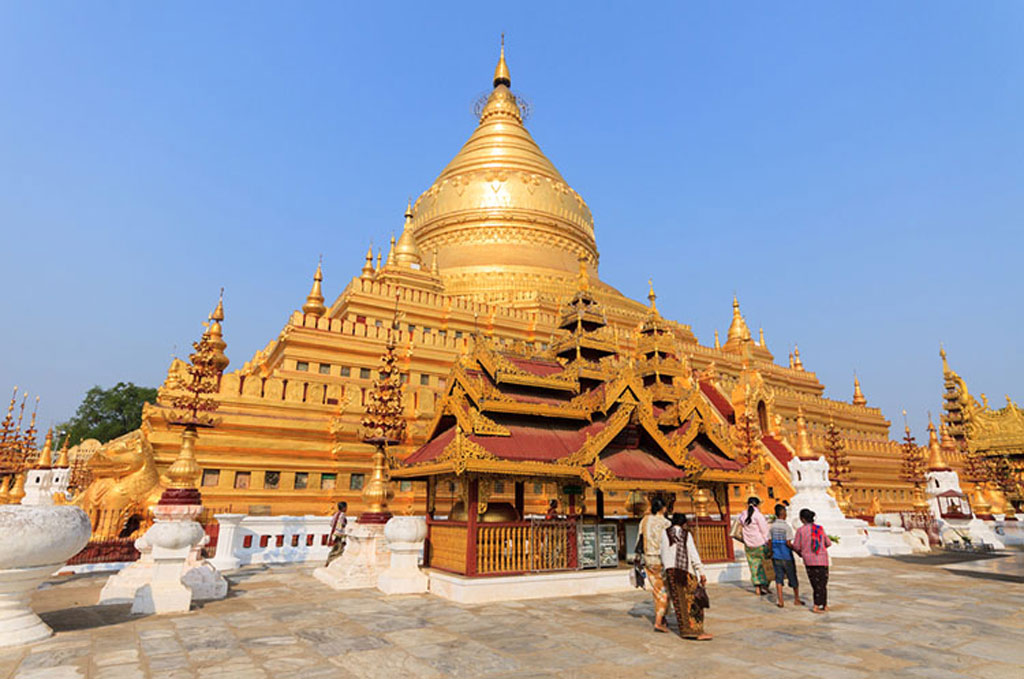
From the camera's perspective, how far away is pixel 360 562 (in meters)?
13.1

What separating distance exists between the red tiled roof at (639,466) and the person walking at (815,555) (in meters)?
3.17

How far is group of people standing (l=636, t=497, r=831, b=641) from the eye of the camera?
317 inches

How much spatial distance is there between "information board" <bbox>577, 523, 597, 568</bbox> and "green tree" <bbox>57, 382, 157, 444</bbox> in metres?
66.8

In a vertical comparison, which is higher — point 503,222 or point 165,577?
point 503,222

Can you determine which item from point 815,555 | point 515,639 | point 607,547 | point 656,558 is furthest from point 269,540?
point 815,555

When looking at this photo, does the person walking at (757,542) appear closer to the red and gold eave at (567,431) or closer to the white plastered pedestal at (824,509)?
the red and gold eave at (567,431)

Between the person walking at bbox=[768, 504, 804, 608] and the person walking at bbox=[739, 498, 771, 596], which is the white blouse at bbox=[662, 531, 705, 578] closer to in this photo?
the person walking at bbox=[768, 504, 804, 608]

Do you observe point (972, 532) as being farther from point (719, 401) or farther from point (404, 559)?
point (404, 559)

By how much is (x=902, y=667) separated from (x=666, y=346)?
14.3m

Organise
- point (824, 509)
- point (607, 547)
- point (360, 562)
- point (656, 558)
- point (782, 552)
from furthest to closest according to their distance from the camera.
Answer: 1. point (824, 509)
2. point (360, 562)
3. point (607, 547)
4. point (782, 552)
5. point (656, 558)

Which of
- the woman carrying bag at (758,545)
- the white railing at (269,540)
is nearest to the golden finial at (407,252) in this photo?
the white railing at (269,540)

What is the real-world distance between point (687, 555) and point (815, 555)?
3.47m

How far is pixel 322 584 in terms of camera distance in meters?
13.1

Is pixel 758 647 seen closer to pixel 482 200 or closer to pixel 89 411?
pixel 482 200
